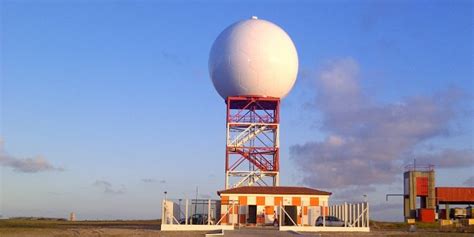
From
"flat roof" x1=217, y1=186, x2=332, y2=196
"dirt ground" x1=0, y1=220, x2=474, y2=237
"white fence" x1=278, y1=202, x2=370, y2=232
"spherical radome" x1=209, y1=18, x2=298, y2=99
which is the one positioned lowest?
"dirt ground" x1=0, y1=220, x2=474, y2=237

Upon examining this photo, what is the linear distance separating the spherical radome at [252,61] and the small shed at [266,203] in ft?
37.0

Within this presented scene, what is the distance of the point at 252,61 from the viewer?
55469 millimetres

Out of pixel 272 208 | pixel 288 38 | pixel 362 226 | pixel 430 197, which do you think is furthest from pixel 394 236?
pixel 430 197

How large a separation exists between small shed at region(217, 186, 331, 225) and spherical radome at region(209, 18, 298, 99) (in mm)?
11275

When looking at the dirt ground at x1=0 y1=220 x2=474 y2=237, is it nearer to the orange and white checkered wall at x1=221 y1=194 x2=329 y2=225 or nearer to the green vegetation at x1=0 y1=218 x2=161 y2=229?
the green vegetation at x1=0 y1=218 x2=161 y2=229

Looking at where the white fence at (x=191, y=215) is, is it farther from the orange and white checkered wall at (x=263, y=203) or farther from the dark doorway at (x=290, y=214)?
the dark doorway at (x=290, y=214)

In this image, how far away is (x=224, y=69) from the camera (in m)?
56.0

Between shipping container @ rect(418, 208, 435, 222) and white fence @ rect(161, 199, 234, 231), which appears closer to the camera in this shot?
white fence @ rect(161, 199, 234, 231)

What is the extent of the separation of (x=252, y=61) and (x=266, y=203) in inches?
519

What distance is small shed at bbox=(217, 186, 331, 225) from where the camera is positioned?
157ft

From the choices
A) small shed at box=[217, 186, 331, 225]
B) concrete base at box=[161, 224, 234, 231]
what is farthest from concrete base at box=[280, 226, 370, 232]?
concrete base at box=[161, 224, 234, 231]

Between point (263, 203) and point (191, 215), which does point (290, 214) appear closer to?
point (263, 203)

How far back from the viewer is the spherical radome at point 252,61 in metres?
55.6

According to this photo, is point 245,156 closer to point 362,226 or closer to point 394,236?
point 362,226
